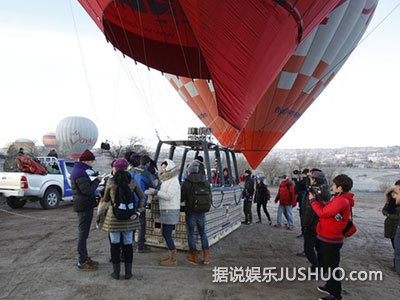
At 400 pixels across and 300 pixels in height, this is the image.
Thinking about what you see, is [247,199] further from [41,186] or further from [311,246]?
[41,186]

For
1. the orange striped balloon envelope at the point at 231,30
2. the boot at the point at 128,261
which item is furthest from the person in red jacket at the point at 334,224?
the orange striped balloon envelope at the point at 231,30

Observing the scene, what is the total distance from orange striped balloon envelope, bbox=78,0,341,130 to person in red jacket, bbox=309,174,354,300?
3.58 m

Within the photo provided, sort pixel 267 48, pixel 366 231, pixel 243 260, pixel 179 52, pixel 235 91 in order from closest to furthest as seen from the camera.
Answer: pixel 243 260, pixel 267 48, pixel 235 91, pixel 366 231, pixel 179 52

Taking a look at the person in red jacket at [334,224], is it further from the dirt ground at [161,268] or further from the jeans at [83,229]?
the jeans at [83,229]

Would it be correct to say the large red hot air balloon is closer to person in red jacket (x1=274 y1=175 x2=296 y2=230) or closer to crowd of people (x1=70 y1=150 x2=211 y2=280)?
person in red jacket (x1=274 y1=175 x2=296 y2=230)

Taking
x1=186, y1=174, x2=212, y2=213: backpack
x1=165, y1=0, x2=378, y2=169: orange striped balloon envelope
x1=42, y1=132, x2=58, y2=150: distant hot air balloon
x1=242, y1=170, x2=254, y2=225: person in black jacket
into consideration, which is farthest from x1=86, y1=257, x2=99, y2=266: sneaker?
x1=42, y1=132, x2=58, y2=150: distant hot air balloon

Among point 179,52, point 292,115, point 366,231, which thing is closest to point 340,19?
point 292,115

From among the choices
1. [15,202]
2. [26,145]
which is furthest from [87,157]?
[26,145]

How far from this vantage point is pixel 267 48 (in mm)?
6652

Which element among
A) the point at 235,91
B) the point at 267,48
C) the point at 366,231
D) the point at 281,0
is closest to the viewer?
the point at 281,0

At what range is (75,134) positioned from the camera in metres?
44.1

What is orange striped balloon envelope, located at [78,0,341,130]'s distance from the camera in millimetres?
6141

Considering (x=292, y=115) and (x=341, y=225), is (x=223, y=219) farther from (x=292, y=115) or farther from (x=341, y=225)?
(x=292, y=115)

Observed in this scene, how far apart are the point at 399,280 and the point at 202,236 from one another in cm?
301
